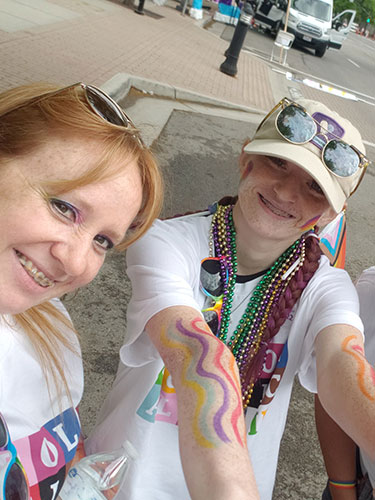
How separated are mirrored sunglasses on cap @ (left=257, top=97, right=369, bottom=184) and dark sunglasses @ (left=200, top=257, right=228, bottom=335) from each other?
516 mm

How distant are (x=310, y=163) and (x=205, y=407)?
948 millimetres

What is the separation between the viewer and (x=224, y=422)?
1430 mm

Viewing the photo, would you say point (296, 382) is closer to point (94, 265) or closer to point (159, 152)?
point (94, 265)

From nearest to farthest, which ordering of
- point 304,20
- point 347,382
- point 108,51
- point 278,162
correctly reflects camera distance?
point 347,382 < point 278,162 < point 108,51 < point 304,20

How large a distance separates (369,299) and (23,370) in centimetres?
133

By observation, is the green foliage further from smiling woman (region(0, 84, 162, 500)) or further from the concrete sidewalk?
smiling woman (region(0, 84, 162, 500))

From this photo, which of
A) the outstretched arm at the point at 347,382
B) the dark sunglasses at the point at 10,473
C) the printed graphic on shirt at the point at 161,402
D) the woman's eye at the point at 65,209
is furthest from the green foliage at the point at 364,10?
the dark sunglasses at the point at 10,473

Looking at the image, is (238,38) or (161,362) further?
(238,38)

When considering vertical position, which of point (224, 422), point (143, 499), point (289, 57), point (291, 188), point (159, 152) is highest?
point (291, 188)

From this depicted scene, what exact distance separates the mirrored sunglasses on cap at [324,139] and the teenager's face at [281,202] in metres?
0.09

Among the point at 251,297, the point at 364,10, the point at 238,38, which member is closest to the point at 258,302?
the point at 251,297

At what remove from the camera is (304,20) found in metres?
23.3

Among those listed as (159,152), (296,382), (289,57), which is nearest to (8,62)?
(159,152)

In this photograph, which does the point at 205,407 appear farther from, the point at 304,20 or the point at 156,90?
the point at 304,20
